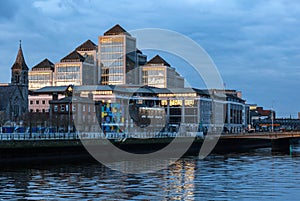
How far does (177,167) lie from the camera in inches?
2522

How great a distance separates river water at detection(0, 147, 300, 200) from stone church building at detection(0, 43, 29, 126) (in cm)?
6559

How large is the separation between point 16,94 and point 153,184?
286ft

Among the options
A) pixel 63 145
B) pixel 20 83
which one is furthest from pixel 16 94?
pixel 63 145

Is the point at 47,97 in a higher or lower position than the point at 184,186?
higher

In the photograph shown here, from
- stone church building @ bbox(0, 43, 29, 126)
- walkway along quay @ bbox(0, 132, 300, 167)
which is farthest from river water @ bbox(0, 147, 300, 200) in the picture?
stone church building @ bbox(0, 43, 29, 126)

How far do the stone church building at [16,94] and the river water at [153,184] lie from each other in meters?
65.6

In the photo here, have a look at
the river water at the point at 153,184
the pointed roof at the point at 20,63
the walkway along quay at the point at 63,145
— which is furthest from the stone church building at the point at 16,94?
the river water at the point at 153,184

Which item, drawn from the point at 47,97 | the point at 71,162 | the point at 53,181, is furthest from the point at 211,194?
the point at 47,97

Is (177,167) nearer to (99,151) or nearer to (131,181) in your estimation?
(131,181)

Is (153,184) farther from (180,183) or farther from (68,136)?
(68,136)

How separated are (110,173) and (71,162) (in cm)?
1585

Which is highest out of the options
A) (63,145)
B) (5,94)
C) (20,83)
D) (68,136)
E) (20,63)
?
(20,63)

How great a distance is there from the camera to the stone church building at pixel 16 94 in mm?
124375

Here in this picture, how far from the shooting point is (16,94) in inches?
5022
